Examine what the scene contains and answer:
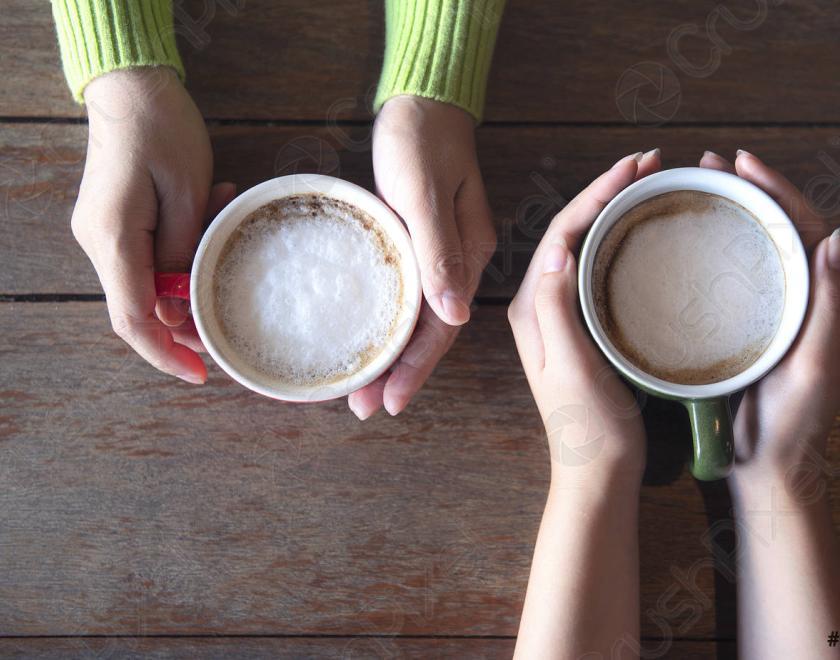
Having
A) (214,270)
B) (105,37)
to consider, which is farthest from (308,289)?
(105,37)

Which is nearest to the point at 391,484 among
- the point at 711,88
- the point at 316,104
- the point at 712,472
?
the point at 712,472

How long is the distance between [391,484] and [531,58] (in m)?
0.46

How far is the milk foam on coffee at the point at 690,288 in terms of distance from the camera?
562 mm

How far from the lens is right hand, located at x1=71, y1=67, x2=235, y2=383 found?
1.94 ft

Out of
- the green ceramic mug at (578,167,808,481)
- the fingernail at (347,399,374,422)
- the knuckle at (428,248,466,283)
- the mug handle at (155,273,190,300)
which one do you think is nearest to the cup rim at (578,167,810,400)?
the green ceramic mug at (578,167,808,481)

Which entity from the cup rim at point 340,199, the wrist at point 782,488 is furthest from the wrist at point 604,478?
the cup rim at point 340,199

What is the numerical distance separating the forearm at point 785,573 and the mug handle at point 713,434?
0.39ft

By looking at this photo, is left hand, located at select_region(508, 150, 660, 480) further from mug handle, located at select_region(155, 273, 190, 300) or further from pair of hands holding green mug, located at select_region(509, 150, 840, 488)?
mug handle, located at select_region(155, 273, 190, 300)

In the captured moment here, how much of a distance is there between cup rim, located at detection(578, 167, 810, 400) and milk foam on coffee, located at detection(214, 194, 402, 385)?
17 cm

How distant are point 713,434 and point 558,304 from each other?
0.53ft

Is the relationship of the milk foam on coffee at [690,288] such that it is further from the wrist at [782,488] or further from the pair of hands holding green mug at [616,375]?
the wrist at [782,488]

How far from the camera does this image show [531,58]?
709 millimetres

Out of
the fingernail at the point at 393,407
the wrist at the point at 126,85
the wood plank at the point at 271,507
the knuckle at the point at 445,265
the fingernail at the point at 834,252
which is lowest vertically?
the wood plank at the point at 271,507

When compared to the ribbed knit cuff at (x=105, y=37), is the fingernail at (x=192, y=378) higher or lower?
lower
